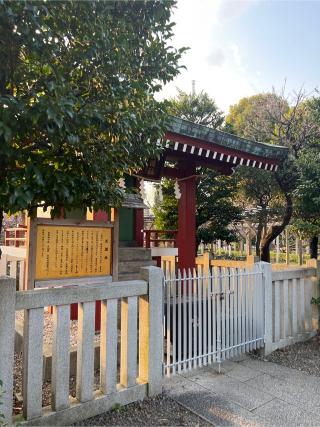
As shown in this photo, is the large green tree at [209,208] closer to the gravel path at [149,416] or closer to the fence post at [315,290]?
the fence post at [315,290]

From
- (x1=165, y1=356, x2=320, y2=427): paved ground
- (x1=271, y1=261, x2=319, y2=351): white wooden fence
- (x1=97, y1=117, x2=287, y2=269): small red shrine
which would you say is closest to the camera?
(x1=165, y1=356, x2=320, y2=427): paved ground

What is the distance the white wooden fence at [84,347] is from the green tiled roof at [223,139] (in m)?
2.64

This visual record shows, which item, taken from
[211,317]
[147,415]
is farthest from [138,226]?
[147,415]

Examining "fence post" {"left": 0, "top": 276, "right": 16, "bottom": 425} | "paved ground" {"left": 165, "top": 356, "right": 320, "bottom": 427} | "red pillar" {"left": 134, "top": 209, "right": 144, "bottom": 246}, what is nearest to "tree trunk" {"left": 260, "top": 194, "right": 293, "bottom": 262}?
"red pillar" {"left": 134, "top": 209, "right": 144, "bottom": 246}

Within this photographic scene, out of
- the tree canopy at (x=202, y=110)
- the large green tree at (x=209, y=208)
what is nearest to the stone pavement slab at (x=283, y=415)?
the large green tree at (x=209, y=208)

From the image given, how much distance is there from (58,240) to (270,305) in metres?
3.19

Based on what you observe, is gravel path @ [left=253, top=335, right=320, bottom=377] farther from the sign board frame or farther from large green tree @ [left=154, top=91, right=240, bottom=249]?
large green tree @ [left=154, top=91, right=240, bottom=249]

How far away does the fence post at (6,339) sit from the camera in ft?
8.32

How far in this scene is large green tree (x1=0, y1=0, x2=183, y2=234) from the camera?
6.98ft

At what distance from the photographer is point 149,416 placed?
311 cm

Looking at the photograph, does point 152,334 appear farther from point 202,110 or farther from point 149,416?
point 202,110

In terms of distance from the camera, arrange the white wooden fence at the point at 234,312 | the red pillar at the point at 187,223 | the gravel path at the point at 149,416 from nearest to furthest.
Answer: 1. the gravel path at the point at 149,416
2. the white wooden fence at the point at 234,312
3. the red pillar at the point at 187,223

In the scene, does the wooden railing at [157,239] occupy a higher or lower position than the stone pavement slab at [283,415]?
higher

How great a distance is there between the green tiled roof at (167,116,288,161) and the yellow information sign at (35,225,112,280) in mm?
1888
